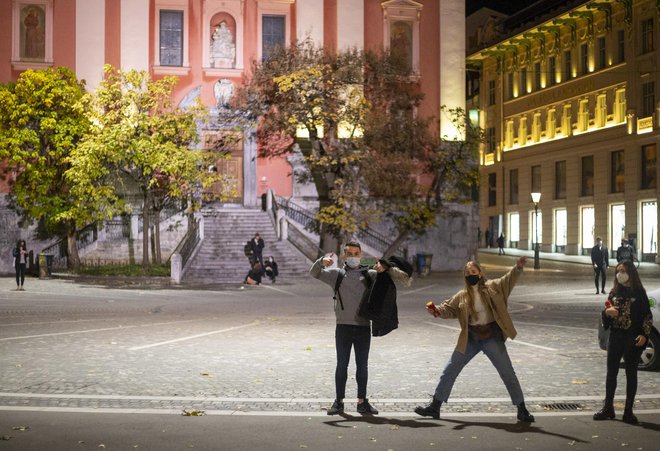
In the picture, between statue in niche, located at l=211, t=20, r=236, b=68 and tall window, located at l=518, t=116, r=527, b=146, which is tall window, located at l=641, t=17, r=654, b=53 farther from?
statue in niche, located at l=211, t=20, r=236, b=68

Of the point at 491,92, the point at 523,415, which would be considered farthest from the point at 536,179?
the point at 523,415

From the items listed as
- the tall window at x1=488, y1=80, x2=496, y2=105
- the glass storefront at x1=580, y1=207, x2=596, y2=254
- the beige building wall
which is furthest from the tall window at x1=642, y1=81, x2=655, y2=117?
the tall window at x1=488, y1=80, x2=496, y2=105

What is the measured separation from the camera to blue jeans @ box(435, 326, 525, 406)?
9367mm

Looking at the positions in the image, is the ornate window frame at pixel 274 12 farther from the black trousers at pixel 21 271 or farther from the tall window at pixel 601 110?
the tall window at pixel 601 110

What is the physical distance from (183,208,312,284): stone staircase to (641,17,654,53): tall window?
23687 millimetres

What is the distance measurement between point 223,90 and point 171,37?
10.8ft

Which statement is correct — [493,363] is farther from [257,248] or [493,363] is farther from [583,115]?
[583,115]

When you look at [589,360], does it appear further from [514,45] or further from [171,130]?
[514,45]

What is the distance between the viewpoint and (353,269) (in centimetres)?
977

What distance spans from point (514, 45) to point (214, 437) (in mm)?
62280

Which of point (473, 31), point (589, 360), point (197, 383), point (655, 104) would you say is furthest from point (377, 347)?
point (473, 31)

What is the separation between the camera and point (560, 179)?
62.2 meters

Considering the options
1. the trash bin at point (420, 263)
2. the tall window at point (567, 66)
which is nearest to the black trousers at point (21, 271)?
the trash bin at point (420, 263)

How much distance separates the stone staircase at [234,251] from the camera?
3719 cm
